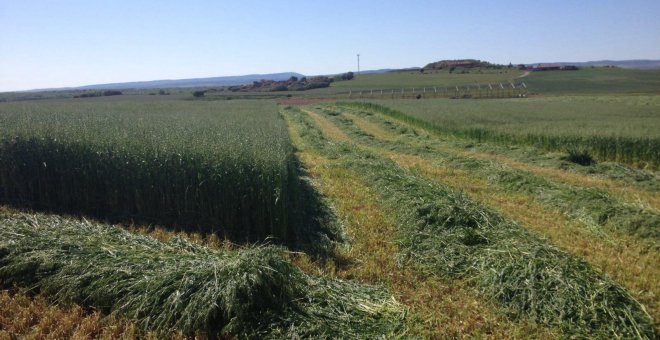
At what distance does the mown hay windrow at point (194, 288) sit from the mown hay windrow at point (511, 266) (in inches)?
57.6

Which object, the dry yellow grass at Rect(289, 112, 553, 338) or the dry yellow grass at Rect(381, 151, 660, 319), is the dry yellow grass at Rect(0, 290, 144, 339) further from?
the dry yellow grass at Rect(381, 151, 660, 319)

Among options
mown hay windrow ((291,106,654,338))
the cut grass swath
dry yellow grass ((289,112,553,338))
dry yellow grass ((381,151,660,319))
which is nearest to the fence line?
the cut grass swath

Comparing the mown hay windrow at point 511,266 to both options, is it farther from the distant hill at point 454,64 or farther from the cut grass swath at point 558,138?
the distant hill at point 454,64

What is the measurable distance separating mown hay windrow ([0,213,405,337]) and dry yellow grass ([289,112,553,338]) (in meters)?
0.43

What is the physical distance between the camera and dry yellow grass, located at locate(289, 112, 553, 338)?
4.67m

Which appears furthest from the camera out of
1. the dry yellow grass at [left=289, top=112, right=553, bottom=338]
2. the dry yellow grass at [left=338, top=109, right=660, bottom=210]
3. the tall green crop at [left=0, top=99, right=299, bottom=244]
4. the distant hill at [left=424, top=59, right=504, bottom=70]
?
the distant hill at [left=424, top=59, right=504, bottom=70]

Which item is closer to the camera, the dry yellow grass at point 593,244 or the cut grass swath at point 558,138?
the dry yellow grass at point 593,244

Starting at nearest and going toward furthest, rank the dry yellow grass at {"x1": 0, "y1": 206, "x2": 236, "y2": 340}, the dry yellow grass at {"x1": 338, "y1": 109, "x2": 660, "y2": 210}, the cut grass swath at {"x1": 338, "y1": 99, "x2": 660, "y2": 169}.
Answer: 1. the dry yellow grass at {"x1": 0, "y1": 206, "x2": 236, "y2": 340}
2. the dry yellow grass at {"x1": 338, "y1": 109, "x2": 660, "y2": 210}
3. the cut grass swath at {"x1": 338, "y1": 99, "x2": 660, "y2": 169}

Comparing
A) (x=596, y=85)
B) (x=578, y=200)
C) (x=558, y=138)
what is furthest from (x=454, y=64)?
(x=578, y=200)

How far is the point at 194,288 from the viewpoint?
181 inches

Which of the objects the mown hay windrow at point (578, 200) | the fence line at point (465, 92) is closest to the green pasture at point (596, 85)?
the fence line at point (465, 92)

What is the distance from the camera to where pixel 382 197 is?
974 centimetres

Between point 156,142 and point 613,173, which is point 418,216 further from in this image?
point 613,173

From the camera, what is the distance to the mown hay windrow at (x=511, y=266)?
4691mm
